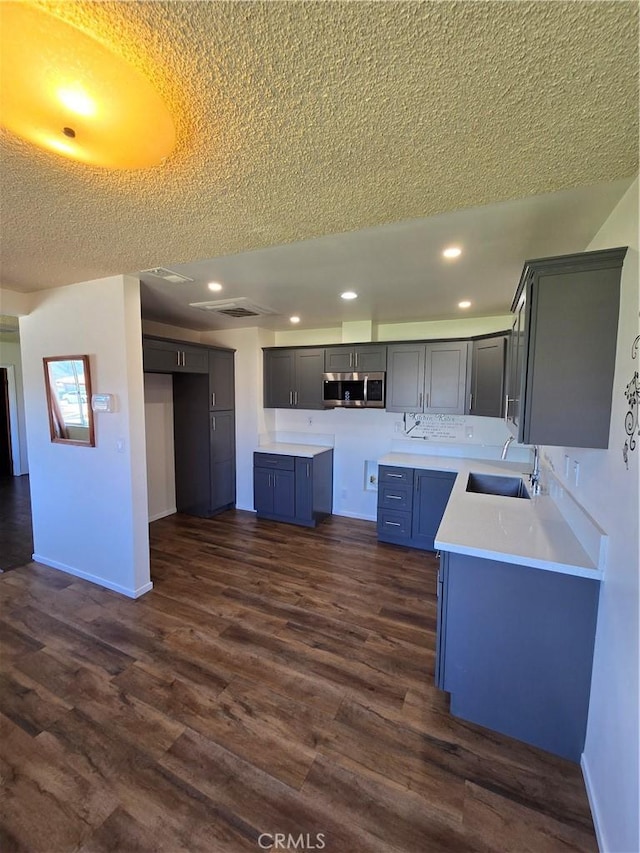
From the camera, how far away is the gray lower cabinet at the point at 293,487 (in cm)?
436

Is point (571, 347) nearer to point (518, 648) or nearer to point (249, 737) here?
point (518, 648)

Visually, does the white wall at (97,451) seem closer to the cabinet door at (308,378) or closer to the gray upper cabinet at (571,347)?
the cabinet door at (308,378)

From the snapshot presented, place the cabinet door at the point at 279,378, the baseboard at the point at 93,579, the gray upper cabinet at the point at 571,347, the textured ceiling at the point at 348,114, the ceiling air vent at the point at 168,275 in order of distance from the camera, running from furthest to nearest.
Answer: the cabinet door at the point at 279,378 → the baseboard at the point at 93,579 → the ceiling air vent at the point at 168,275 → the gray upper cabinet at the point at 571,347 → the textured ceiling at the point at 348,114

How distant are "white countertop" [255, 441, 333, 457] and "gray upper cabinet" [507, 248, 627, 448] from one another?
9.66 ft

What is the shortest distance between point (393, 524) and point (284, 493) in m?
1.43

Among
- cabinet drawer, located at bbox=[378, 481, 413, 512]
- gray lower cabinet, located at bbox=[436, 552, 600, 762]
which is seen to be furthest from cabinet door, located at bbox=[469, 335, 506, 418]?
gray lower cabinet, located at bbox=[436, 552, 600, 762]

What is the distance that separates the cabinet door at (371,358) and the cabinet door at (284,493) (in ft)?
5.20

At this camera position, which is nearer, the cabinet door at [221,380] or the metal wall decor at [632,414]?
the metal wall decor at [632,414]

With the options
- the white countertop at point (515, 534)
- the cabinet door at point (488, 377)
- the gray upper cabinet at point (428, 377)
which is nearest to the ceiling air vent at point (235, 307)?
the gray upper cabinet at point (428, 377)

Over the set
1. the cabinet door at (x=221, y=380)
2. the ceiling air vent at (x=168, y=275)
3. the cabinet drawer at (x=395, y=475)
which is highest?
the ceiling air vent at (x=168, y=275)

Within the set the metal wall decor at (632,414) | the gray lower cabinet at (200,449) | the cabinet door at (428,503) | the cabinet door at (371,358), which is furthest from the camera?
the gray lower cabinet at (200,449)

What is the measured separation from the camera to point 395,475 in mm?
3879

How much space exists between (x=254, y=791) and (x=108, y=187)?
102 inches

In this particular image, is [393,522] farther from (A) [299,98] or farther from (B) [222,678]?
(A) [299,98]
